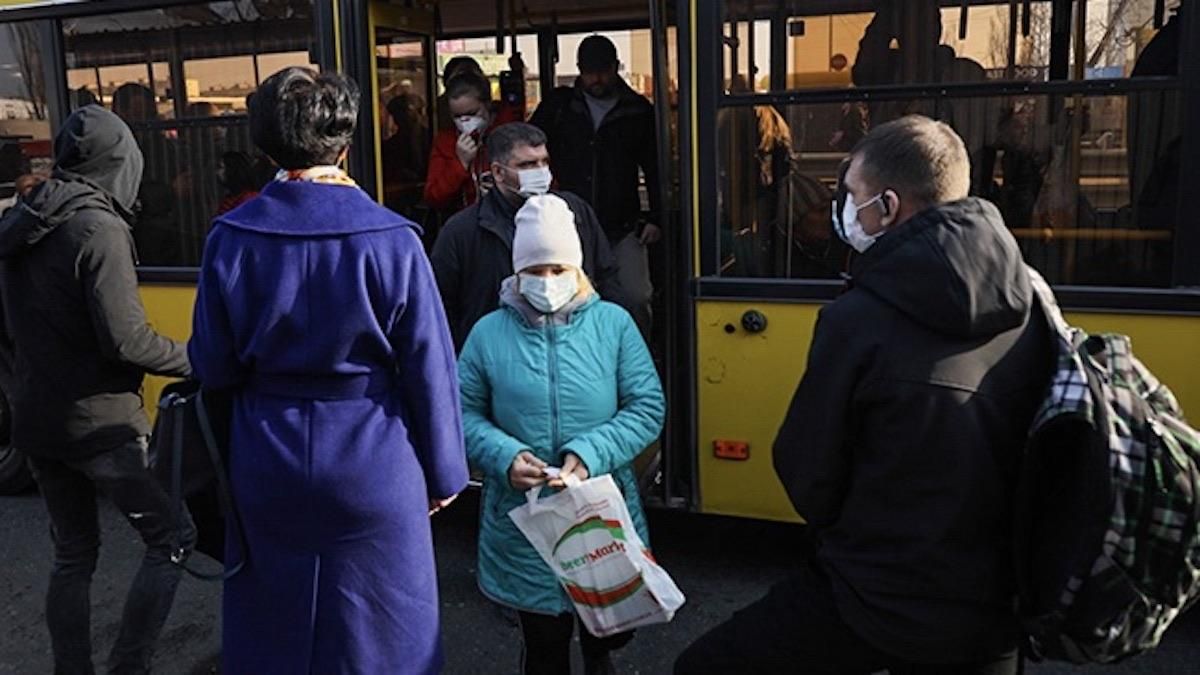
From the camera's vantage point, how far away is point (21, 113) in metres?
5.18

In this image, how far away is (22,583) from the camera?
14.9ft

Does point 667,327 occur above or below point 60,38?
below

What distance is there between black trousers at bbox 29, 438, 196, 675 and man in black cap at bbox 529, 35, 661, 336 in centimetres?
238

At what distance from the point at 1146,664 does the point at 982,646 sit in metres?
1.97

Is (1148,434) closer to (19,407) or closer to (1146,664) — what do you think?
(1146,664)

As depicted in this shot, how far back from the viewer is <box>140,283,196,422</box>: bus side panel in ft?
16.0

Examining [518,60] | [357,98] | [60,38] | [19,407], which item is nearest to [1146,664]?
[357,98]

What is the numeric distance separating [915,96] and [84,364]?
2.66 meters

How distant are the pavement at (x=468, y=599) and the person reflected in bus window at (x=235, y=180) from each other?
1.56 m

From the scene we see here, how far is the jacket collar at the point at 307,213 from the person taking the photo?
2252mm

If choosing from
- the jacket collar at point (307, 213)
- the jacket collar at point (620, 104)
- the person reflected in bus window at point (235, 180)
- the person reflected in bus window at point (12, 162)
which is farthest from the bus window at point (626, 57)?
the jacket collar at point (307, 213)

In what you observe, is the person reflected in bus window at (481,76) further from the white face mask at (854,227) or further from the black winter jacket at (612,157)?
the white face mask at (854,227)

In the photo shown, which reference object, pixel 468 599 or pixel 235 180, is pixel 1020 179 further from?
pixel 235 180

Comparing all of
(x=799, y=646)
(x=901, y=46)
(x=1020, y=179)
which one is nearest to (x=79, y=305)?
(x=799, y=646)
